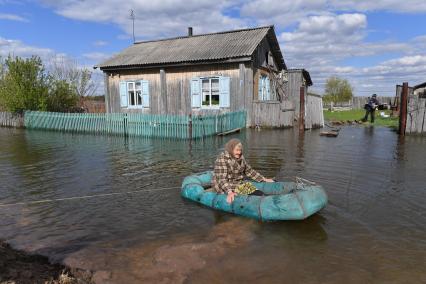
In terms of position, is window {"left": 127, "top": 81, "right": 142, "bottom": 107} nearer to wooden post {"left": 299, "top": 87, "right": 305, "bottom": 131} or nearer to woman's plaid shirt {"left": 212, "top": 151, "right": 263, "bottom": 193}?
wooden post {"left": 299, "top": 87, "right": 305, "bottom": 131}

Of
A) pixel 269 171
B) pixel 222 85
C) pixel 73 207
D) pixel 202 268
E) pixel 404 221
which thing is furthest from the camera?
pixel 222 85

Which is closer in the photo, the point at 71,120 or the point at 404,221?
the point at 404,221

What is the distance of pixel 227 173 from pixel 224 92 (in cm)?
1446

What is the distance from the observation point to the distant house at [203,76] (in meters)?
20.8

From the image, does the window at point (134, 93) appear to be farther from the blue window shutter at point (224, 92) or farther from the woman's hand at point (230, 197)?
the woman's hand at point (230, 197)

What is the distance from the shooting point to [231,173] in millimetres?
Answer: 7301

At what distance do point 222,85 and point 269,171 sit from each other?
1162 cm

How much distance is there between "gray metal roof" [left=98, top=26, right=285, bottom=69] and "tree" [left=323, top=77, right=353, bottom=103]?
33.0 metres

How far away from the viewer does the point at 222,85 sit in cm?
2130

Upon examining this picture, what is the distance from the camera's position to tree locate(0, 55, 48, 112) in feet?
81.7

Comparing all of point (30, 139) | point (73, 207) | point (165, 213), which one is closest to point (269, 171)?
point (165, 213)

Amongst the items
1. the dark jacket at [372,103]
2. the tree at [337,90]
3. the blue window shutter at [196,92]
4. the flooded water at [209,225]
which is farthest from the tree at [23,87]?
the tree at [337,90]

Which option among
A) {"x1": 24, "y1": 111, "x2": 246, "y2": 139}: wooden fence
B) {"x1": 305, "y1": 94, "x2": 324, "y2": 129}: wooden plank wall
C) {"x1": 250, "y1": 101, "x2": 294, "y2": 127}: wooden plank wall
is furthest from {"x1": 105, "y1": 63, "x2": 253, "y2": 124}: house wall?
{"x1": 305, "y1": 94, "x2": 324, "y2": 129}: wooden plank wall

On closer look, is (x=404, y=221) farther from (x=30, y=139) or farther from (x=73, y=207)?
(x=30, y=139)
